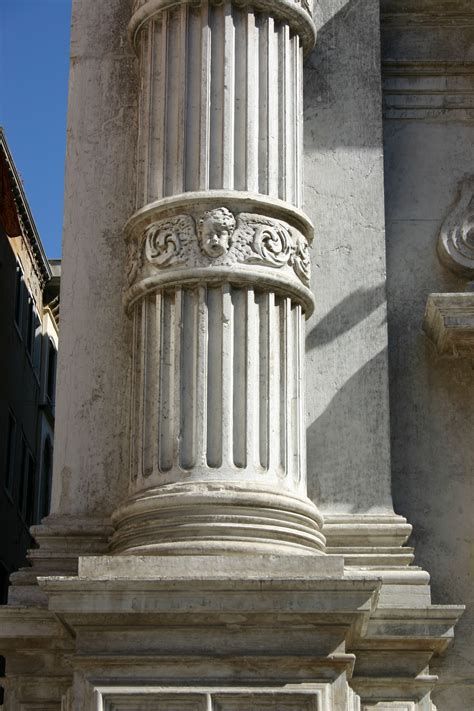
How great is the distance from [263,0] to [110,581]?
584 centimetres

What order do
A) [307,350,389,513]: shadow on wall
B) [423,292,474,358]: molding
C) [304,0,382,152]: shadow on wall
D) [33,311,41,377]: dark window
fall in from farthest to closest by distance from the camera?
1. [33,311,41,377]: dark window
2. [304,0,382,152]: shadow on wall
3. [423,292,474,358]: molding
4. [307,350,389,513]: shadow on wall

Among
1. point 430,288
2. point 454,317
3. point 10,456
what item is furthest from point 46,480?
point 454,317

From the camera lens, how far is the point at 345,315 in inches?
661

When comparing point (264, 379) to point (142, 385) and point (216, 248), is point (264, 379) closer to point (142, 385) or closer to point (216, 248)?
point (142, 385)

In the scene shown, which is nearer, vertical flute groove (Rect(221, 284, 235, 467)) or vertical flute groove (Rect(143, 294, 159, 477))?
vertical flute groove (Rect(221, 284, 235, 467))

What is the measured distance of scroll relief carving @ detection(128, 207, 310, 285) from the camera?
15734 mm

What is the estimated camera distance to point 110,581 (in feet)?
46.6

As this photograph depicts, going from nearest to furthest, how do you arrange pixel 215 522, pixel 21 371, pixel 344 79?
pixel 215 522 → pixel 344 79 → pixel 21 371

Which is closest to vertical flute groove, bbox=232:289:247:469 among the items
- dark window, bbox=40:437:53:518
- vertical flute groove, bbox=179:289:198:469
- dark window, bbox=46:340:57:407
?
vertical flute groove, bbox=179:289:198:469

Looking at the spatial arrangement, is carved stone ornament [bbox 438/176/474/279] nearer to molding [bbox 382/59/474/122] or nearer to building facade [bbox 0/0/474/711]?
building facade [bbox 0/0/474/711]

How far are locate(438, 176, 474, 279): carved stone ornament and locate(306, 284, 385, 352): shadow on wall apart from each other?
79cm

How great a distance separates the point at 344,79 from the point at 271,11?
1133mm

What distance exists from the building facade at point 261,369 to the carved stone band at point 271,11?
0.10ft

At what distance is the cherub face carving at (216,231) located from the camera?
51.5 ft
